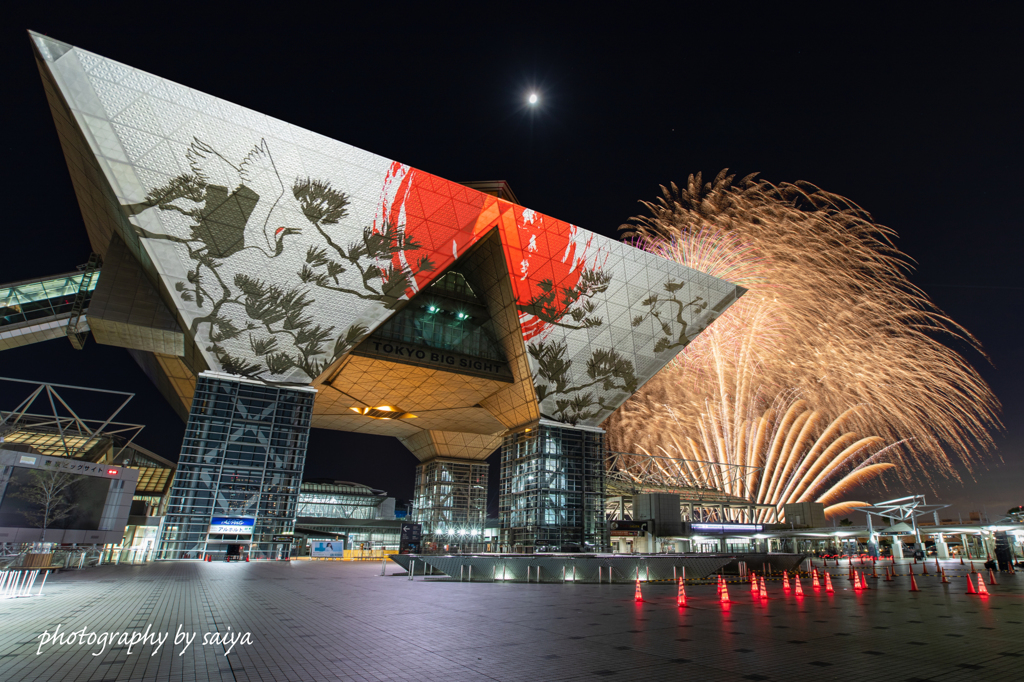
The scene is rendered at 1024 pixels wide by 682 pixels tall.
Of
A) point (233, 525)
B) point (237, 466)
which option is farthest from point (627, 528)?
point (237, 466)

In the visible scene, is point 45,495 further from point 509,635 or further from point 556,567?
point 509,635

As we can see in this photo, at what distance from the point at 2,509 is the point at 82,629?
71.3 feet

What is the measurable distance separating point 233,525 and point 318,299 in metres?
12.7

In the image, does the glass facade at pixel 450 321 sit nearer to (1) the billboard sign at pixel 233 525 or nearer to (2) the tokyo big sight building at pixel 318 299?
(2) the tokyo big sight building at pixel 318 299

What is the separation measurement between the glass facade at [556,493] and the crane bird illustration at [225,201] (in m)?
21.3

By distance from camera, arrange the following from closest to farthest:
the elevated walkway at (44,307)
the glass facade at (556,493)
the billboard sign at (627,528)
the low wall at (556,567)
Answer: the low wall at (556,567) → the elevated walkway at (44,307) → the glass facade at (556,493) → the billboard sign at (627,528)

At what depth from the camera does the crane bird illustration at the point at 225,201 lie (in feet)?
75.9

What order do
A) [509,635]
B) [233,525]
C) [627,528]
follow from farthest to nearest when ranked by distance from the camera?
[627,528], [233,525], [509,635]

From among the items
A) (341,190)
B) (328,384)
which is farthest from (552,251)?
(328,384)

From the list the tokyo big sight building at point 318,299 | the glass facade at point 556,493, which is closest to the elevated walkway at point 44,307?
the tokyo big sight building at point 318,299

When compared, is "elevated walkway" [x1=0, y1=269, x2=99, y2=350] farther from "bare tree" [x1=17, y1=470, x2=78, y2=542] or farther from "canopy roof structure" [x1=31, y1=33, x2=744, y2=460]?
"bare tree" [x1=17, y1=470, x2=78, y2=542]

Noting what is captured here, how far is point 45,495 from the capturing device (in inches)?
926

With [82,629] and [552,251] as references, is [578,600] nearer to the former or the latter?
[82,629]

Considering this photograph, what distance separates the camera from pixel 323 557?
41.2 metres
